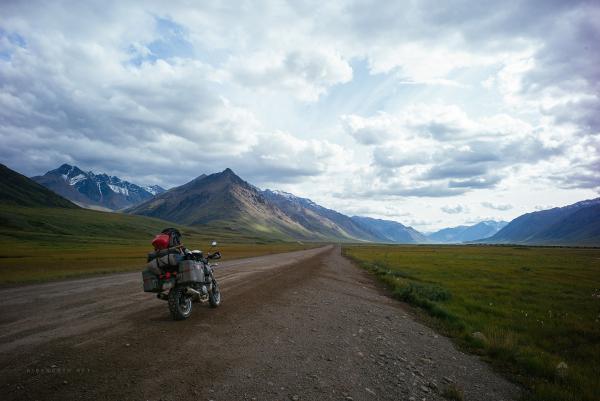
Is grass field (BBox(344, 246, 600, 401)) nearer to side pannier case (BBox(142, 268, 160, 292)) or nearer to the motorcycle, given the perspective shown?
the motorcycle

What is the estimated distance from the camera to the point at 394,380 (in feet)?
24.8

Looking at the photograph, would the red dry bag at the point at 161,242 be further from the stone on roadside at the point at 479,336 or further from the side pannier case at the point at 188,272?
the stone on roadside at the point at 479,336

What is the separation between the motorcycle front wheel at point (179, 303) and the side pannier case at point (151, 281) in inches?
20.1

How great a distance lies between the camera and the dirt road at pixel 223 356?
627cm

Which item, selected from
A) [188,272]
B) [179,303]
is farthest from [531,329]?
[179,303]

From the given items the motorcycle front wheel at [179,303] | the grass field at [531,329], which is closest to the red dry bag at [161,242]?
the motorcycle front wheel at [179,303]

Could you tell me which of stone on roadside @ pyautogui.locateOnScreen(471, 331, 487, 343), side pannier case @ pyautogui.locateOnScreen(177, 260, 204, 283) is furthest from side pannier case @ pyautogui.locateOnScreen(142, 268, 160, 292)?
stone on roadside @ pyautogui.locateOnScreen(471, 331, 487, 343)

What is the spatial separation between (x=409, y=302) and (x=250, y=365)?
14125mm

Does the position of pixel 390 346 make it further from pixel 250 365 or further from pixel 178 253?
pixel 178 253

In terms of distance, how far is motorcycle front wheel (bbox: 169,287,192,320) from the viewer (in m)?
11.3

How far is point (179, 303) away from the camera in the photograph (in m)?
11.5

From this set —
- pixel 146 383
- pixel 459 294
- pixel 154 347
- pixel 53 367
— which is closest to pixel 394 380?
pixel 146 383

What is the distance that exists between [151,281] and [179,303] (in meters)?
1.21

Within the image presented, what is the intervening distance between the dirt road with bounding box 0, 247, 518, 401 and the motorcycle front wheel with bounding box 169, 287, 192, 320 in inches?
12.9
